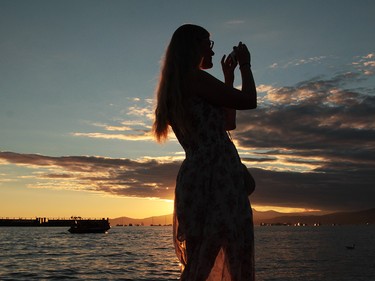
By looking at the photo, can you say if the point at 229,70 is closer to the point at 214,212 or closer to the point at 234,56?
the point at 234,56

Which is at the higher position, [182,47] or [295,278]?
[182,47]

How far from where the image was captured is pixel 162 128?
2.96 meters

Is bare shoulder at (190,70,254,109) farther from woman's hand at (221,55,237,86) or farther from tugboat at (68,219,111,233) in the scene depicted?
tugboat at (68,219,111,233)

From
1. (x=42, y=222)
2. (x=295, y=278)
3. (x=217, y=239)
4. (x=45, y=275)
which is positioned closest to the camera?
(x=217, y=239)

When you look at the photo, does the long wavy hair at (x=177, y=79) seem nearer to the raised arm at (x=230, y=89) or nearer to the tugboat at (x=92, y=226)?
the raised arm at (x=230, y=89)

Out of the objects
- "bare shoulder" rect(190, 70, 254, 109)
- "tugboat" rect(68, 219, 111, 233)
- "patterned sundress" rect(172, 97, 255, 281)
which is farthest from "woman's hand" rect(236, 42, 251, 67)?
"tugboat" rect(68, 219, 111, 233)

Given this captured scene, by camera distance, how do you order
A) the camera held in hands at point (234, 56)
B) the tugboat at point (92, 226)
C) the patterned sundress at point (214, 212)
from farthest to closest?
the tugboat at point (92, 226)
the camera held in hands at point (234, 56)
the patterned sundress at point (214, 212)

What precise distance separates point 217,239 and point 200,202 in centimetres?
24

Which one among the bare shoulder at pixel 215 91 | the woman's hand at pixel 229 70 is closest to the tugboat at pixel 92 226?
the woman's hand at pixel 229 70

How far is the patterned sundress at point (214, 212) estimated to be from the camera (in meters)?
2.64

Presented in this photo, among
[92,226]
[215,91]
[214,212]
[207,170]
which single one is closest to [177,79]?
[215,91]

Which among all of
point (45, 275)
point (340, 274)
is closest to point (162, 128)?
point (45, 275)

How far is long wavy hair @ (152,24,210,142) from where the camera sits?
9.27 feet

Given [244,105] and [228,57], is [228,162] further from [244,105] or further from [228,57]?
[228,57]
